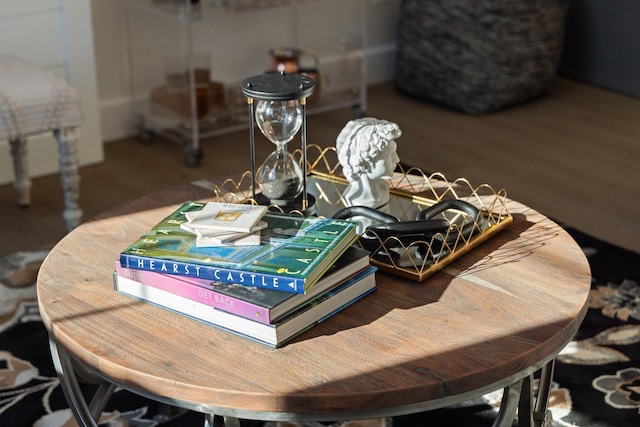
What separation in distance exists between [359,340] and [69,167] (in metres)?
1.43

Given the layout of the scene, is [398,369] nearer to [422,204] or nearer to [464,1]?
[422,204]

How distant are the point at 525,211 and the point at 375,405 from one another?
610 millimetres

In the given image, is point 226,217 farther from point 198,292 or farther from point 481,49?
point 481,49

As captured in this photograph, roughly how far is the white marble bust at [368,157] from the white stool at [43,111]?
1.10 metres

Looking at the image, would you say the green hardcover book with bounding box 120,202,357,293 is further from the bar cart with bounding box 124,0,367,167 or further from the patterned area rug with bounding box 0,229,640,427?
the bar cart with bounding box 124,0,367,167

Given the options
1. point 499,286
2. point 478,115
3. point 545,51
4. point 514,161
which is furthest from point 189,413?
point 545,51

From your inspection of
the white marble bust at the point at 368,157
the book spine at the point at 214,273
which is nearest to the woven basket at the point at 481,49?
the white marble bust at the point at 368,157

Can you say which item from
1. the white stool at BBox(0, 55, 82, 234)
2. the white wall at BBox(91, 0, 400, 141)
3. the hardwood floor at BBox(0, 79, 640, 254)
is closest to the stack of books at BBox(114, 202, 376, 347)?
the white stool at BBox(0, 55, 82, 234)

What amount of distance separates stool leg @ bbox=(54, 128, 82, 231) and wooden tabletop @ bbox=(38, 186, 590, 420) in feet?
3.30

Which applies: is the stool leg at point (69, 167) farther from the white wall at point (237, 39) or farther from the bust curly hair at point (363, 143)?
the bust curly hair at point (363, 143)

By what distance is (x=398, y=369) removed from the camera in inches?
44.4

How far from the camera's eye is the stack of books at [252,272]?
3.93 ft

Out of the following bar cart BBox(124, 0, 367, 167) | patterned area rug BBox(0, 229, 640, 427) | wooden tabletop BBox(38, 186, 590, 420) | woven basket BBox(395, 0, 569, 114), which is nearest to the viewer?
wooden tabletop BBox(38, 186, 590, 420)

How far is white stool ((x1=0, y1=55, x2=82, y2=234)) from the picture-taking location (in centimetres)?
228
